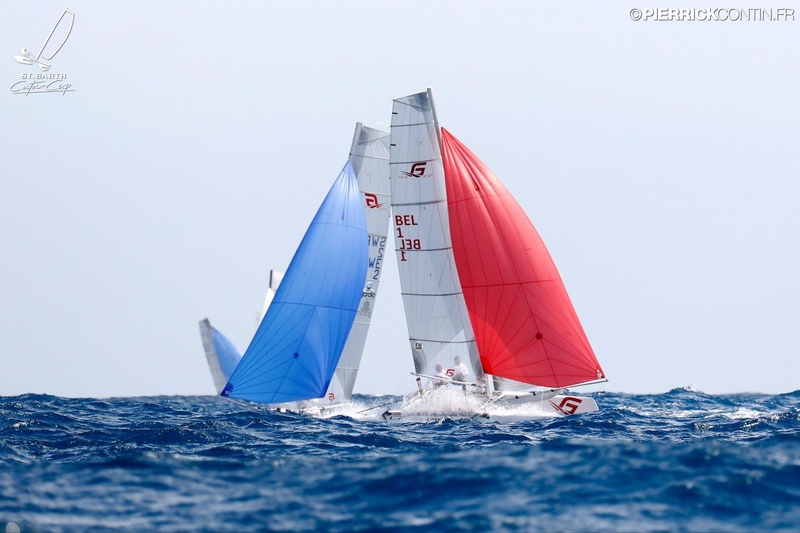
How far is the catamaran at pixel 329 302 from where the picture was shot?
2420cm

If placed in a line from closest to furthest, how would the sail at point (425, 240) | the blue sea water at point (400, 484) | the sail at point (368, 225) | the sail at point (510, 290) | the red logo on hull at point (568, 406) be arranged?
1. the blue sea water at point (400, 484)
2. the red logo on hull at point (568, 406)
3. the sail at point (510, 290)
4. the sail at point (425, 240)
5. the sail at point (368, 225)

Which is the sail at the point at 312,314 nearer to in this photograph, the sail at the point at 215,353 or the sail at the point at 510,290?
the sail at the point at 510,290

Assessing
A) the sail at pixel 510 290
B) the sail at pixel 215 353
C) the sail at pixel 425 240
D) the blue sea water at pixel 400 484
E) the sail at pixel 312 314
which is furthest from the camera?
the sail at pixel 215 353

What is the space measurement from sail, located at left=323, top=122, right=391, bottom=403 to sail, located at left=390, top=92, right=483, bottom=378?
198 cm

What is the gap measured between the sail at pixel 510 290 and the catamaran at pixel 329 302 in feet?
10.1

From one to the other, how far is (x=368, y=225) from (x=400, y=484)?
14.9m

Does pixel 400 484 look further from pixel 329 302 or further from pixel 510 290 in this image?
pixel 329 302

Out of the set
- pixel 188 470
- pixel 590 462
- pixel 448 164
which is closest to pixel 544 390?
pixel 448 164

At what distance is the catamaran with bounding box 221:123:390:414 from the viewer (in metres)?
24.2

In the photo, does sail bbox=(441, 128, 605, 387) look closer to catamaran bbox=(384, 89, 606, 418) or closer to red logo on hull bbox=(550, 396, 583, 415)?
catamaran bbox=(384, 89, 606, 418)

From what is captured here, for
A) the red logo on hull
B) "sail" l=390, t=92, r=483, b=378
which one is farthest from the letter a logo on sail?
the red logo on hull

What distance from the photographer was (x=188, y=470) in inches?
540

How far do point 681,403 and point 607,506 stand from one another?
24557 mm

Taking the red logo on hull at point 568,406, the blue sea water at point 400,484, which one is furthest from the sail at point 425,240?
the blue sea water at point 400,484
